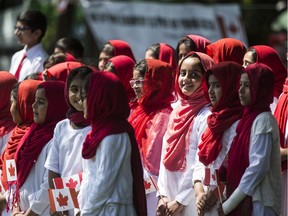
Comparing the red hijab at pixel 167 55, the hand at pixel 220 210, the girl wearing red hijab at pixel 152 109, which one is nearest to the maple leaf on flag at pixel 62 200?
the girl wearing red hijab at pixel 152 109

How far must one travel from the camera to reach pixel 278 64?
8.05m

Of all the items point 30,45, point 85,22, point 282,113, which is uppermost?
point 30,45

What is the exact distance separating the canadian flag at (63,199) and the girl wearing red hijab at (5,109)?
1.41m

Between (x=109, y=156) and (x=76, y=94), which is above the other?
(x=76, y=94)

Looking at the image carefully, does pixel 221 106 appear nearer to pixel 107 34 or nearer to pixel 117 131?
pixel 117 131

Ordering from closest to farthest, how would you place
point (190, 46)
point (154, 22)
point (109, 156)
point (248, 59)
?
point (109, 156) → point (248, 59) → point (190, 46) → point (154, 22)

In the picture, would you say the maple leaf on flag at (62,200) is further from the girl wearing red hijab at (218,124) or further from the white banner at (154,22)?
the white banner at (154,22)

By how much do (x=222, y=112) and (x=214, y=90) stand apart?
173 mm

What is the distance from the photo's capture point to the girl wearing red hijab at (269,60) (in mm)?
7887

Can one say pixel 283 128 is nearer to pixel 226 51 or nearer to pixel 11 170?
pixel 226 51

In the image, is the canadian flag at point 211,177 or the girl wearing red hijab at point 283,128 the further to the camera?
the girl wearing red hijab at point 283,128

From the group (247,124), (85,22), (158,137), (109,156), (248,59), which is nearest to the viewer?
(109,156)

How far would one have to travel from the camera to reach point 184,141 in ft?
23.8

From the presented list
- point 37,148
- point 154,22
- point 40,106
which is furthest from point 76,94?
point 154,22
